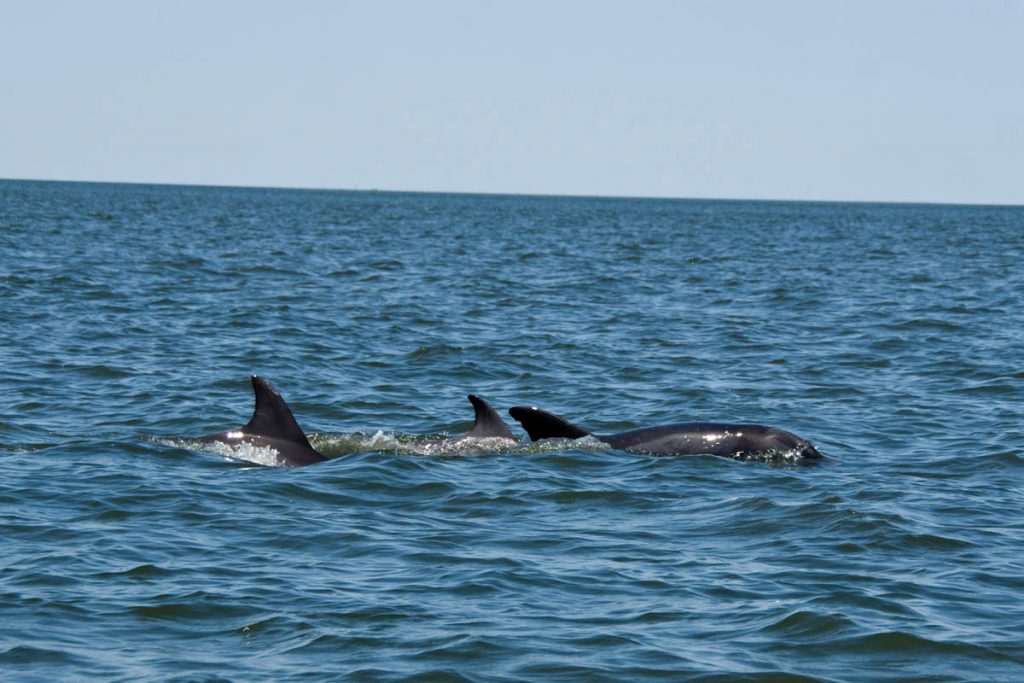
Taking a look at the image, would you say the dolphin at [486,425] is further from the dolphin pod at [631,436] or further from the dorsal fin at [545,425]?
the dorsal fin at [545,425]

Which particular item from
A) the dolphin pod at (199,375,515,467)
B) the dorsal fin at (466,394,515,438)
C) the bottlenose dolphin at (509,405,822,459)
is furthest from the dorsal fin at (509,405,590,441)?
the dolphin pod at (199,375,515,467)

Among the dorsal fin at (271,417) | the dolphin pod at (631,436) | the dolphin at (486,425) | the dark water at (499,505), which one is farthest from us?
the dolphin at (486,425)

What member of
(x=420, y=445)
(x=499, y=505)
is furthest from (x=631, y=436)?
(x=499, y=505)

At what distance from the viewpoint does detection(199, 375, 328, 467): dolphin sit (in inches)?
596

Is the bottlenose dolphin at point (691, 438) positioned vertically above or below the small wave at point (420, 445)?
above

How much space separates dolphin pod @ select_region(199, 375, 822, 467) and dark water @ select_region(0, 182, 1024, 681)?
1.08 feet

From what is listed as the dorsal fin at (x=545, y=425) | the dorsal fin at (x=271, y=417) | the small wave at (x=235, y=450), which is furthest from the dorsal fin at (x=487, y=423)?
the small wave at (x=235, y=450)

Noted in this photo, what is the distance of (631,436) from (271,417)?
4225 millimetres

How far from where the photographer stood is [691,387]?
22.3m

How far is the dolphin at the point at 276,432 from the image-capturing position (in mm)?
15141

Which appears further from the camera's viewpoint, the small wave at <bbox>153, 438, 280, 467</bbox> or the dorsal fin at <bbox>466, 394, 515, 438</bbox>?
the dorsal fin at <bbox>466, 394, 515, 438</bbox>

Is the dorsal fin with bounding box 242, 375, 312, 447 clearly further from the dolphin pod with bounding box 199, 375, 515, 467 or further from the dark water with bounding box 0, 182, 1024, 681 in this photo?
the dark water with bounding box 0, 182, 1024, 681

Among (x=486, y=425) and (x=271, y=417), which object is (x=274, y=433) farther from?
(x=486, y=425)

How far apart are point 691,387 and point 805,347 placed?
19.3 ft
